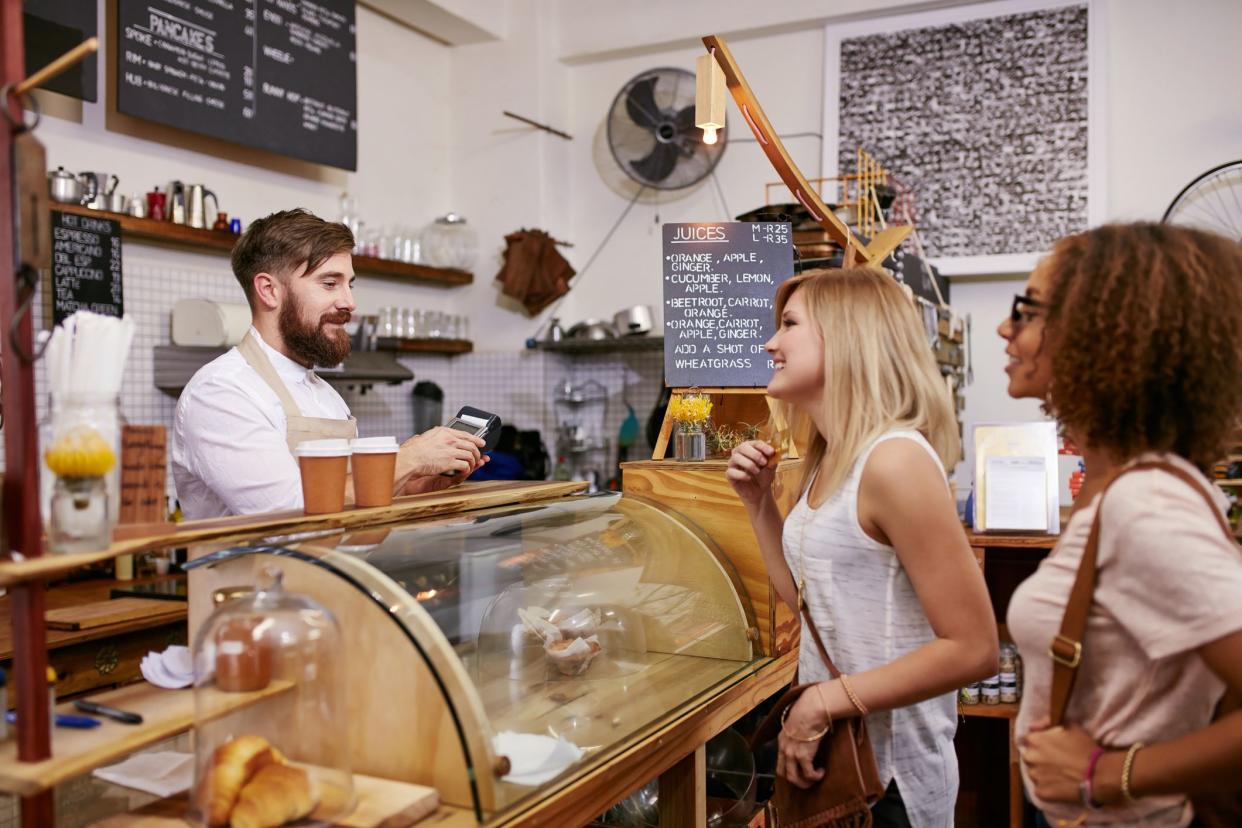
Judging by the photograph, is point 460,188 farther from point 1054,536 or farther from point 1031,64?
point 1054,536

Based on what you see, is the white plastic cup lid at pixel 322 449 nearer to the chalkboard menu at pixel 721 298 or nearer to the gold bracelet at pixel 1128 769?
the gold bracelet at pixel 1128 769

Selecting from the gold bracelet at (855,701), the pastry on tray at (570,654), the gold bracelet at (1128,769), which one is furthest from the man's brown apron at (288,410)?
the gold bracelet at (1128,769)

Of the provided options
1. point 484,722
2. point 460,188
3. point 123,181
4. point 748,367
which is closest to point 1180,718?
point 484,722

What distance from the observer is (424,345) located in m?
6.36

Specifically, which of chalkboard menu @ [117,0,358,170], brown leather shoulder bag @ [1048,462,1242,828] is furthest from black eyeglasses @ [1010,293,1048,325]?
chalkboard menu @ [117,0,358,170]

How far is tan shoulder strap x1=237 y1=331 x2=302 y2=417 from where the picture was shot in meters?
2.73

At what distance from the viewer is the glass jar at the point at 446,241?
22.0ft

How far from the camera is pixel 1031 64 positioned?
5836 mm

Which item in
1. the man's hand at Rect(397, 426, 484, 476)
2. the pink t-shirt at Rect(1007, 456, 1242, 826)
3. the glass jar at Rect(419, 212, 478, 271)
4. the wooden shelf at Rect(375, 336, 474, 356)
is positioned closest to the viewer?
the pink t-shirt at Rect(1007, 456, 1242, 826)

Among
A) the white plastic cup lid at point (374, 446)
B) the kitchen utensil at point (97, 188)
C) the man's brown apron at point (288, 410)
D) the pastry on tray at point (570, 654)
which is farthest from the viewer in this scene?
the kitchen utensil at point (97, 188)

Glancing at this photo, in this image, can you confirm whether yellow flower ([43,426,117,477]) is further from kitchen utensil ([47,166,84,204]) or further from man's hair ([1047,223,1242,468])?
kitchen utensil ([47,166,84,204])

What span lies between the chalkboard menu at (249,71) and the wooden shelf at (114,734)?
151 inches

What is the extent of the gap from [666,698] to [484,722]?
74cm

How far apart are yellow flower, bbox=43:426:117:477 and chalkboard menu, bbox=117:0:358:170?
3.83m
